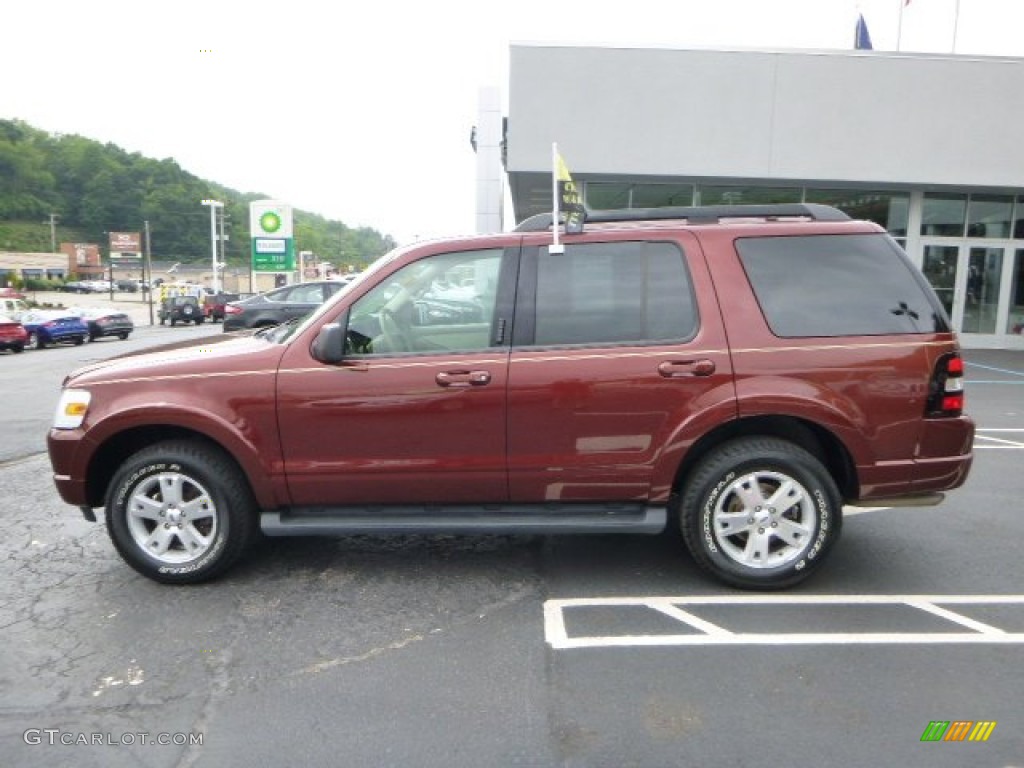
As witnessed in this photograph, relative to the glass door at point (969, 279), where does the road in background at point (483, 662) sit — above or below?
below

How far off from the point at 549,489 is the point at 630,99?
1257cm

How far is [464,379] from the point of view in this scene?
13.1ft

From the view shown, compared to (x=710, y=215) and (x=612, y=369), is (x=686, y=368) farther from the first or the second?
(x=710, y=215)

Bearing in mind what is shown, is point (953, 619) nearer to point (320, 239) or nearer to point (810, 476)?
point (810, 476)

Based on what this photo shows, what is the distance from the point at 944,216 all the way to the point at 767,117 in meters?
5.39

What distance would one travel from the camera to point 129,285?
112875mm

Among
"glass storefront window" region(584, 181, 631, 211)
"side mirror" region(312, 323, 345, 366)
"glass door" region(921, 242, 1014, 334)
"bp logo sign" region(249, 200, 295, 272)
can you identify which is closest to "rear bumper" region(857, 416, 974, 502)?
"side mirror" region(312, 323, 345, 366)

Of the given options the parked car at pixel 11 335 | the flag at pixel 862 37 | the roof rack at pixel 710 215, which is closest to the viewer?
the roof rack at pixel 710 215

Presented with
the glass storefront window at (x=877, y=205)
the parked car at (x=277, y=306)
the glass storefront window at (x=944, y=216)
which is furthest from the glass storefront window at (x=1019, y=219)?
the parked car at (x=277, y=306)

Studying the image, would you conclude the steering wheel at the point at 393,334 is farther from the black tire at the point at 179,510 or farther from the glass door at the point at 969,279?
the glass door at the point at 969,279

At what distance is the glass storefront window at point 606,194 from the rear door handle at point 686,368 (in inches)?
504

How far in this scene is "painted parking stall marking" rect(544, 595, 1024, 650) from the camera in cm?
360

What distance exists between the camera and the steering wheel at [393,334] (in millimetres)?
4137

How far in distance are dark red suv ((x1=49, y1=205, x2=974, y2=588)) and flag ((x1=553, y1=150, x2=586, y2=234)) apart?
0.08 m
